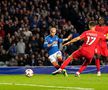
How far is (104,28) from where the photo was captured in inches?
698

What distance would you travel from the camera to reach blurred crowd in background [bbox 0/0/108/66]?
21844 mm

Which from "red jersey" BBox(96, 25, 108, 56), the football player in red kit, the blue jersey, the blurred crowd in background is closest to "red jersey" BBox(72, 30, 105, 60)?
the football player in red kit

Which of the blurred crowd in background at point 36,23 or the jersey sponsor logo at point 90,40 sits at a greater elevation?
the blurred crowd in background at point 36,23

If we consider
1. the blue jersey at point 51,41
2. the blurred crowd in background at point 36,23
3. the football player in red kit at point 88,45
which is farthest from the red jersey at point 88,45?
the blurred crowd in background at point 36,23

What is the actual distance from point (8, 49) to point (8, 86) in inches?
405

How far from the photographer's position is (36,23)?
23.5 metres

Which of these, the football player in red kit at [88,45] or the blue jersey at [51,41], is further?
the blue jersey at [51,41]

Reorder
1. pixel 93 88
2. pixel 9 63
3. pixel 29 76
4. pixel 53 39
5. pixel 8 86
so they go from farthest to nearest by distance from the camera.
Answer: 1. pixel 9 63
2. pixel 53 39
3. pixel 29 76
4. pixel 8 86
5. pixel 93 88

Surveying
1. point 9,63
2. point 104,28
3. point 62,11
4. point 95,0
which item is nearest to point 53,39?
point 104,28

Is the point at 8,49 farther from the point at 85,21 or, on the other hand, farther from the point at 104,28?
the point at 104,28

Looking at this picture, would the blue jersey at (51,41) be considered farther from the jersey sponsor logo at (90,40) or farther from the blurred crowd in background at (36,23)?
the blurred crowd in background at (36,23)

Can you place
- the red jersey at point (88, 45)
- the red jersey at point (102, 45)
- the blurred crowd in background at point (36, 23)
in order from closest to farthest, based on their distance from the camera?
the red jersey at point (88, 45) → the red jersey at point (102, 45) → the blurred crowd in background at point (36, 23)

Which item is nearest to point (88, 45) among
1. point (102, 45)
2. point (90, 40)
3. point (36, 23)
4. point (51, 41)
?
point (90, 40)

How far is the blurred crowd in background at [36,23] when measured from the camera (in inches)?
860
